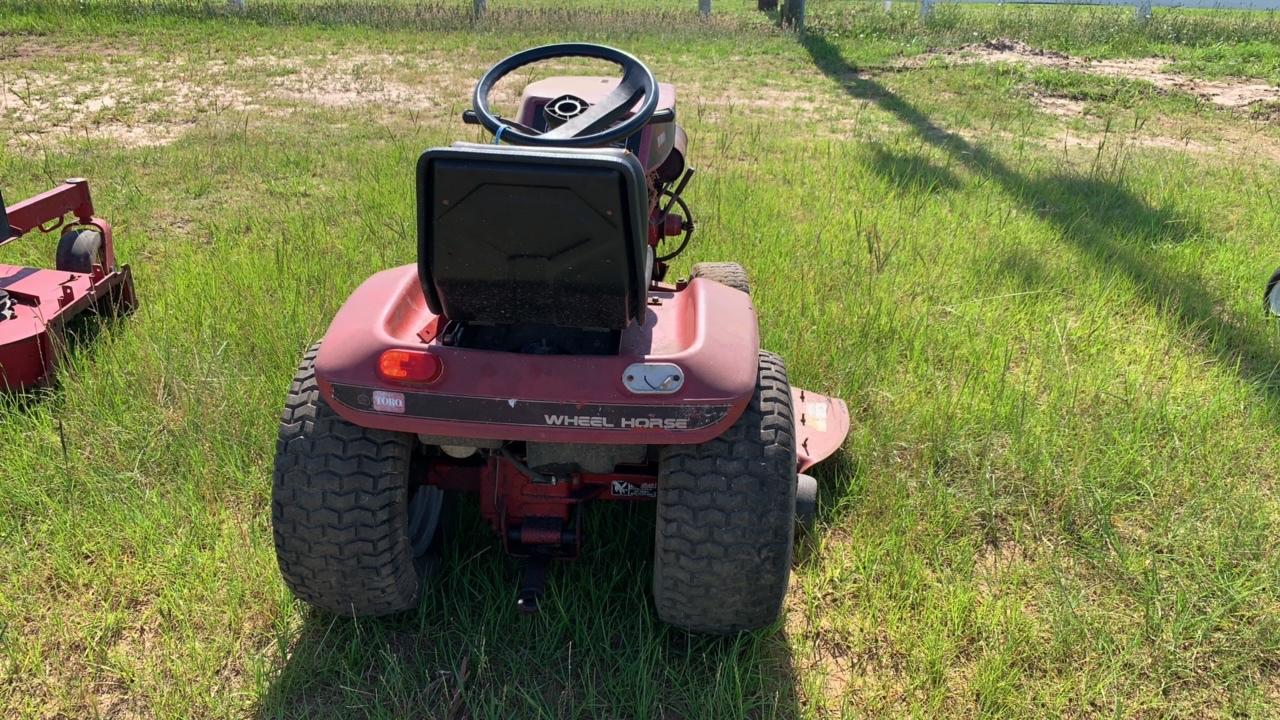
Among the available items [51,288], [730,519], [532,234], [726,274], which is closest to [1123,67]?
[726,274]

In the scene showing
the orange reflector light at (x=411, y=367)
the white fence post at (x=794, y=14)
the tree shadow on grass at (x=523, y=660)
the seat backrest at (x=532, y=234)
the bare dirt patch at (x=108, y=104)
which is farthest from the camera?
the white fence post at (x=794, y=14)

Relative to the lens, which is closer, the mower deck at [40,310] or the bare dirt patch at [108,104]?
the mower deck at [40,310]

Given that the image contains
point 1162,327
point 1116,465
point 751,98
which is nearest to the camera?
Answer: point 1116,465

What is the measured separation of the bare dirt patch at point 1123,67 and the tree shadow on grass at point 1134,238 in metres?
3.00

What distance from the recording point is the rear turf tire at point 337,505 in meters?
1.76

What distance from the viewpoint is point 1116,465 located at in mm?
2541

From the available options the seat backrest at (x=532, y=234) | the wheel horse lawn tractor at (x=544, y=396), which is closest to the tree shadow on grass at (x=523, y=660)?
the wheel horse lawn tractor at (x=544, y=396)

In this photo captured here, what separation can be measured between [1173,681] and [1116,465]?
74cm

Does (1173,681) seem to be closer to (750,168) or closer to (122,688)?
(122,688)

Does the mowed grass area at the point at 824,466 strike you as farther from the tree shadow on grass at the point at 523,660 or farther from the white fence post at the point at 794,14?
the white fence post at the point at 794,14

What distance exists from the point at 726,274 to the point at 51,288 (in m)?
2.27

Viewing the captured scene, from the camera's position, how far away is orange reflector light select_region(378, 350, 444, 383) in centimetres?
170

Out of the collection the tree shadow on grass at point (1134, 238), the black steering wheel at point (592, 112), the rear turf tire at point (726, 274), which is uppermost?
the black steering wheel at point (592, 112)

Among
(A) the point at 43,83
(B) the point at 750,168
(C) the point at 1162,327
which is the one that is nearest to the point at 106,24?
(A) the point at 43,83
